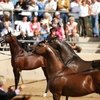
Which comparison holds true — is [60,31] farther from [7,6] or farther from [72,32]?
[7,6]

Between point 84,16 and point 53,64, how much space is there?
7.52m

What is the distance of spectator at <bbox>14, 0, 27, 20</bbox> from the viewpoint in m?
19.9

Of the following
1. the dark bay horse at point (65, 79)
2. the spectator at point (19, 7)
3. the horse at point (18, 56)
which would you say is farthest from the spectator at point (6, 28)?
the dark bay horse at point (65, 79)

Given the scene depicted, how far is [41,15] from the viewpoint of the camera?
20047 millimetres

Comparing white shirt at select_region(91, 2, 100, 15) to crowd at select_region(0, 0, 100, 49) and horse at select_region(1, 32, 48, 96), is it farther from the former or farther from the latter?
horse at select_region(1, 32, 48, 96)

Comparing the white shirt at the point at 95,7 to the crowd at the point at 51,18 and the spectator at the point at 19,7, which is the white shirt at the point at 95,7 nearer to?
the crowd at the point at 51,18

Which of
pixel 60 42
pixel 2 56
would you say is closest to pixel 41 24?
pixel 2 56

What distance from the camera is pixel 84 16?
64.4 ft

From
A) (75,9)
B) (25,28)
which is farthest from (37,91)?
(75,9)

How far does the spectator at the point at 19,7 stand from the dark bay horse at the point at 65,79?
7670 mm

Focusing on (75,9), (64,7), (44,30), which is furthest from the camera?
(64,7)

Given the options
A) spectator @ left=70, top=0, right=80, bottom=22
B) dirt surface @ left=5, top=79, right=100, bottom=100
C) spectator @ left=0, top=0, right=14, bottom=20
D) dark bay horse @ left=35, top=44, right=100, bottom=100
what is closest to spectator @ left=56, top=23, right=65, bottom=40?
spectator @ left=70, top=0, right=80, bottom=22

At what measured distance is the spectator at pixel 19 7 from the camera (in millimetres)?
19906

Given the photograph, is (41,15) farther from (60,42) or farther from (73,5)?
(60,42)
